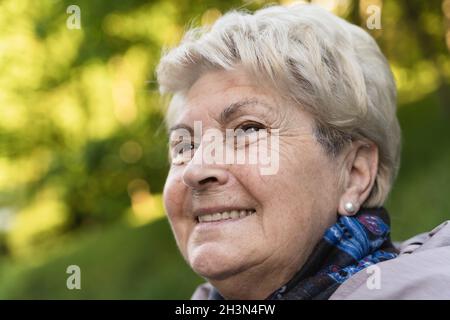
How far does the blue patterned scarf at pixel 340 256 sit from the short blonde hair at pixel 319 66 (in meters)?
0.19

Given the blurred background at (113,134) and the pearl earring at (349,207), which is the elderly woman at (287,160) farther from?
the blurred background at (113,134)

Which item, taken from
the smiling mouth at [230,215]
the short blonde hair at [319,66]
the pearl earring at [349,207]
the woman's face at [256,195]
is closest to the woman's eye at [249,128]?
the woman's face at [256,195]

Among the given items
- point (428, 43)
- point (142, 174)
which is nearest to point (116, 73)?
point (142, 174)

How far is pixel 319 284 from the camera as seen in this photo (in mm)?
2059

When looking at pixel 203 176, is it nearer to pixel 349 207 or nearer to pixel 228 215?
pixel 228 215

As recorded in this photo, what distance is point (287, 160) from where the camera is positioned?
2201mm

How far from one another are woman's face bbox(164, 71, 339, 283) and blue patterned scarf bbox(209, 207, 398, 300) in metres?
0.06

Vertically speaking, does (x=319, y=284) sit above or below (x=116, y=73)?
below

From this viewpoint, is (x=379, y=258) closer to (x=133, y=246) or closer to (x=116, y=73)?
(x=133, y=246)

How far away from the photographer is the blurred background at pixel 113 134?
6613 millimetres

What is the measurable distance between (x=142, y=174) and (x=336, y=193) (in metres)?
9.75

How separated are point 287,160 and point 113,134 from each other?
28.4 ft

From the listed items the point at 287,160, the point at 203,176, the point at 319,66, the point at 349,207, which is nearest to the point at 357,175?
the point at 349,207
